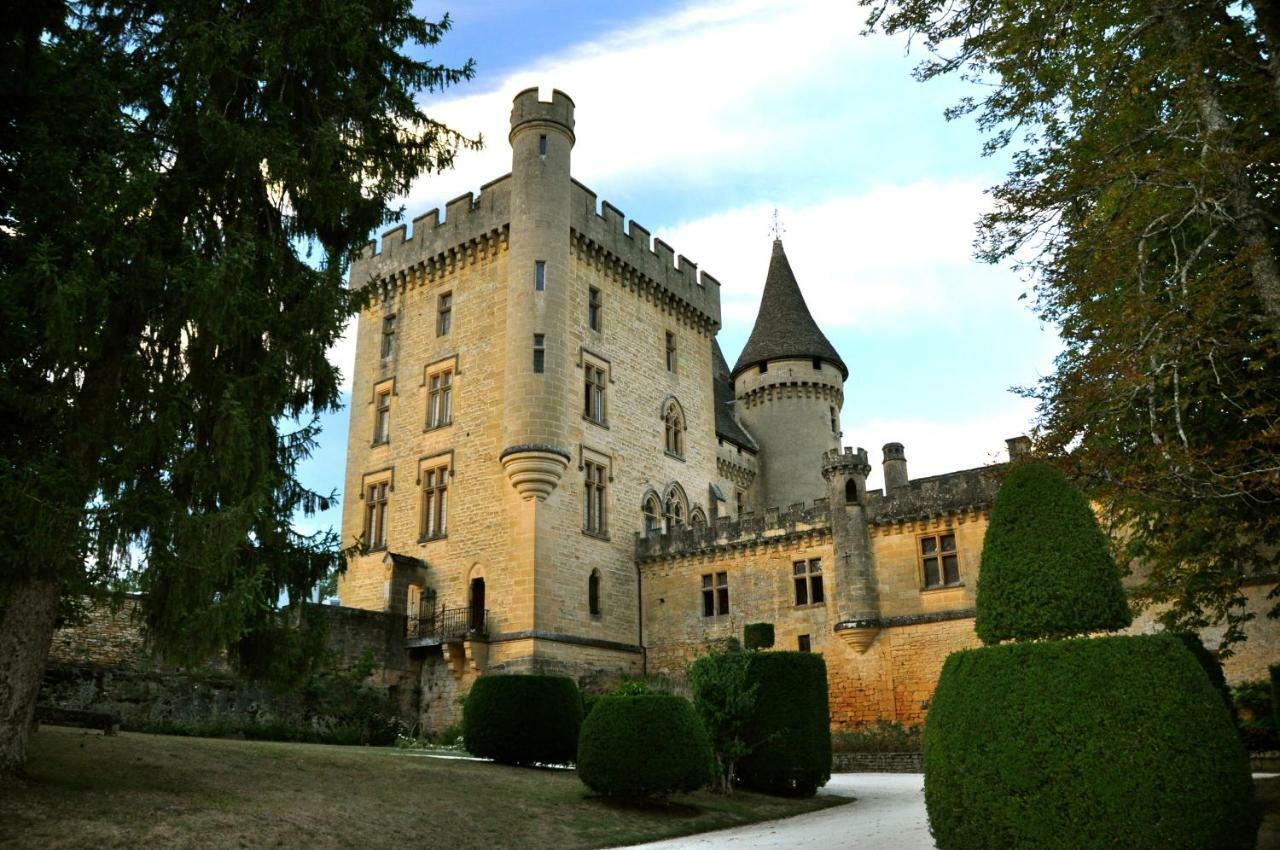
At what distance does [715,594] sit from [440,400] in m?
9.81

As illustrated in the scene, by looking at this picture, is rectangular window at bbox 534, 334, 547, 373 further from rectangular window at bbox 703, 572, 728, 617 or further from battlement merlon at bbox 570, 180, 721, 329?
rectangular window at bbox 703, 572, 728, 617

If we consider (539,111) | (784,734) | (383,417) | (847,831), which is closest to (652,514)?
(383,417)

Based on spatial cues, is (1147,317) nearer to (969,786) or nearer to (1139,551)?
(1139,551)

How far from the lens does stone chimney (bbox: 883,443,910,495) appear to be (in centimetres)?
2547

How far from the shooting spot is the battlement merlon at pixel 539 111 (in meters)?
26.6

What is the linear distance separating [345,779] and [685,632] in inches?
632

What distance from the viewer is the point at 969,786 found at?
7.04 meters

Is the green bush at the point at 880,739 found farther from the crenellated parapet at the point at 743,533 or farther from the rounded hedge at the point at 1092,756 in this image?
the rounded hedge at the point at 1092,756

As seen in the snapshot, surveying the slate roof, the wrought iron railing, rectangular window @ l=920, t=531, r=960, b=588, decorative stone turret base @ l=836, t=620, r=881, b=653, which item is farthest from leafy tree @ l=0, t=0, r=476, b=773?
the slate roof

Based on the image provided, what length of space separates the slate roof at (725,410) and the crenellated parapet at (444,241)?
1052cm

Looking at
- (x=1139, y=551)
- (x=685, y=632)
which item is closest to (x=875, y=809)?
(x=1139, y=551)

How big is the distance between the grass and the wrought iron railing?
32.7ft

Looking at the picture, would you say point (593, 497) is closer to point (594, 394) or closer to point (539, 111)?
point (594, 394)

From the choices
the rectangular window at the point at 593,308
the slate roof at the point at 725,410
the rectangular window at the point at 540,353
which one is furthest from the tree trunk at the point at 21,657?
the slate roof at the point at 725,410
